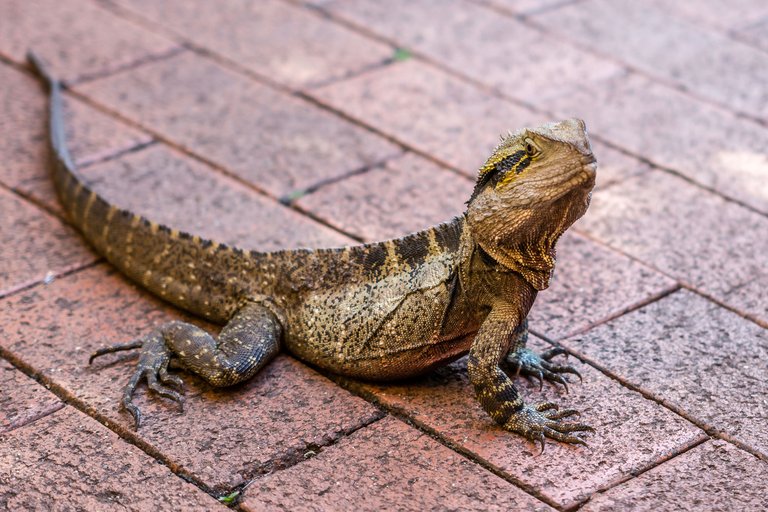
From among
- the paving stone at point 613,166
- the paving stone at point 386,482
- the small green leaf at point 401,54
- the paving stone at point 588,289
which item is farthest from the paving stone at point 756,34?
the paving stone at point 386,482

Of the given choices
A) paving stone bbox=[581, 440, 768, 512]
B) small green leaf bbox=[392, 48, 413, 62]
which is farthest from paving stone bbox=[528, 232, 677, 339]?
small green leaf bbox=[392, 48, 413, 62]

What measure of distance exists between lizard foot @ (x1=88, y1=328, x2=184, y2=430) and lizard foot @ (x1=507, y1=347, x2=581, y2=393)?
4.38ft

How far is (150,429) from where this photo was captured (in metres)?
4.15

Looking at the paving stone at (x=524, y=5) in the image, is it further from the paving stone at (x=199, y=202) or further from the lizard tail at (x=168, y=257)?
the lizard tail at (x=168, y=257)

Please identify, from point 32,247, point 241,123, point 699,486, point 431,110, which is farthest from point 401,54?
point 699,486

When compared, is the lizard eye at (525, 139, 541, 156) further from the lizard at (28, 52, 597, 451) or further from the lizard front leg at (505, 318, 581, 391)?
the lizard front leg at (505, 318, 581, 391)

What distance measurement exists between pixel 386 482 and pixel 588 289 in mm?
1701

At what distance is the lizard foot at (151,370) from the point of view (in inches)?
168

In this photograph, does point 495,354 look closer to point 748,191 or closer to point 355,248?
point 355,248

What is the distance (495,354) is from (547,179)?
0.67 m

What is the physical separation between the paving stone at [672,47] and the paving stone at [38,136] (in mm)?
3021

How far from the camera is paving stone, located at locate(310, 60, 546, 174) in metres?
6.41

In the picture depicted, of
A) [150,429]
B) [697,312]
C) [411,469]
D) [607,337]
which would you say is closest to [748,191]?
[697,312]

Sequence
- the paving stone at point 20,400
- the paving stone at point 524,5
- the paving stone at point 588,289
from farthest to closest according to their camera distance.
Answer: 1. the paving stone at point 524,5
2. the paving stone at point 588,289
3. the paving stone at point 20,400
